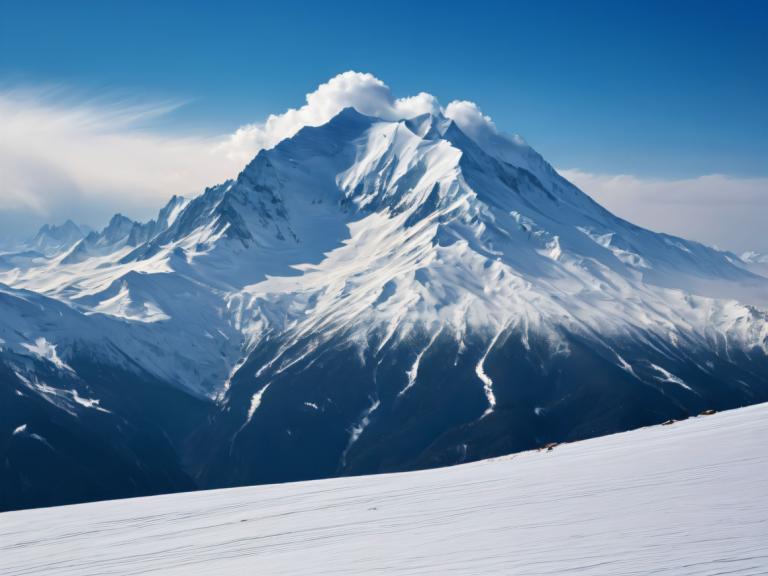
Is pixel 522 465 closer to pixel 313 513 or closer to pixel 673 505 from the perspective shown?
pixel 313 513

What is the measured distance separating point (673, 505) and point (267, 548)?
16.9 metres

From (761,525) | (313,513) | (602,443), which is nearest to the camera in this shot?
(761,525)

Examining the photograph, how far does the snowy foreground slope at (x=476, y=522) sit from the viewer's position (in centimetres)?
3053

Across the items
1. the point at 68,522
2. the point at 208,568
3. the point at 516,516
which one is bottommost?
the point at 68,522

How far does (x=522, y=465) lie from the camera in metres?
51.8

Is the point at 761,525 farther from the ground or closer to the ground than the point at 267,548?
farther from the ground

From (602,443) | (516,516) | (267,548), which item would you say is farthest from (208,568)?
(602,443)

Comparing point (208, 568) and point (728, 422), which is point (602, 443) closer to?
point (728, 422)

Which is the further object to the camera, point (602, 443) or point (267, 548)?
point (602, 443)

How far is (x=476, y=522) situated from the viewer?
37094 mm

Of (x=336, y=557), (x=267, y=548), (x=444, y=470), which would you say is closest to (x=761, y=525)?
(x=336, y=557)

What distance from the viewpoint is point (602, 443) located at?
57750 millimetres

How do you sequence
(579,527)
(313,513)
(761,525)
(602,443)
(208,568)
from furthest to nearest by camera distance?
(602,443)
(313,513)
(208,568)
(579,527)
(761,525)

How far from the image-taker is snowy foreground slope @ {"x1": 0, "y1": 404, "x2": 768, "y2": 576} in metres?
30.5
